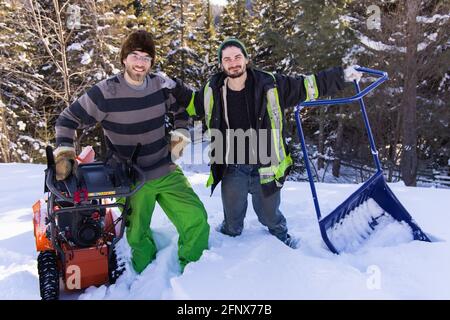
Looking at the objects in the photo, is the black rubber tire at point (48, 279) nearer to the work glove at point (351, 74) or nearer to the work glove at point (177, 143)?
the work glove at point (177, 143)

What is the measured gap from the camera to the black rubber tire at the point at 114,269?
9.66 feet

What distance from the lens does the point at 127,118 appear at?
120 inches

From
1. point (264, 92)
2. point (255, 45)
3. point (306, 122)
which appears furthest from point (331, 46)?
point (264, 92)

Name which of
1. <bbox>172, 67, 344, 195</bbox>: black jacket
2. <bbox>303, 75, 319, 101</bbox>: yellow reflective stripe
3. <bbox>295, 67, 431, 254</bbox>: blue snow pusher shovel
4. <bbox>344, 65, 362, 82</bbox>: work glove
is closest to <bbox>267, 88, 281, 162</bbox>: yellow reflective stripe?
<bbox>172, 67, 344, 195</bbox>: black jacket

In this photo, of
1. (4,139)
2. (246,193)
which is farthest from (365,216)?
(4,139)

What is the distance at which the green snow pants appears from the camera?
3.15 meters

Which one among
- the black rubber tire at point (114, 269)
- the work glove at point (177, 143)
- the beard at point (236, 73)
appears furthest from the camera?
the work glove at point (177, 143)

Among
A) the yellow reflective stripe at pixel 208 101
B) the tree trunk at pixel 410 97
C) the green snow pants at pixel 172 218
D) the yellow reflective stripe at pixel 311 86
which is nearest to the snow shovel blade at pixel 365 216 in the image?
the yellow reflective stripe at pixel 311 86

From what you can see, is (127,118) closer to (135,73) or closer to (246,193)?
(135,73)

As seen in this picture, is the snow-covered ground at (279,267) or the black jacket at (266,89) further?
the black jacket at (266,89)

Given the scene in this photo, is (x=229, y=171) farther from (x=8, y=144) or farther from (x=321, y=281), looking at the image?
(x=8, y=144)

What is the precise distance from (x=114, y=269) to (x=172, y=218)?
60cm

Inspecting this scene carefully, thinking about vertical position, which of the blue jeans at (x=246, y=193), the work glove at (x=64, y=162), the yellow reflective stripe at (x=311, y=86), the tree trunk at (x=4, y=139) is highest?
the yellow reflective stripe at (x=311, y=86)

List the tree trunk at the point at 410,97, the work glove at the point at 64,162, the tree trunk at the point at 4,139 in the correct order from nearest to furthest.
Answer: the work glove at the point at 64,162
the tree trunk at the point at 410,97
the tree trunk at the point at 4,139
